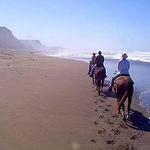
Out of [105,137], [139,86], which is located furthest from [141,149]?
[139,86]

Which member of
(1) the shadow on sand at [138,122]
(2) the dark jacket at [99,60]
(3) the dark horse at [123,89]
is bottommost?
(1) the shadow on sand at [138,122]

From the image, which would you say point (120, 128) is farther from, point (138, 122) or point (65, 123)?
point (65, 123)

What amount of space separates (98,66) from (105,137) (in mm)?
8759

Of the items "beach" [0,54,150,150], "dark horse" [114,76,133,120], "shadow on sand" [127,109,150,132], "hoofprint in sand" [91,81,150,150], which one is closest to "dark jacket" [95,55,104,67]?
"beach" [0,54,150,150]

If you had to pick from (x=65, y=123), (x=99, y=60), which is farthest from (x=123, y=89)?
(x=99, y=60)

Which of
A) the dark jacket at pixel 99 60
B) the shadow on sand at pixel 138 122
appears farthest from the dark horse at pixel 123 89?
the dark jacket at pixel 99 60

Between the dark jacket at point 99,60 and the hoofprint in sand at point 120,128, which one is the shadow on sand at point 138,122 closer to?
the hoofprint in sand at point 120,128

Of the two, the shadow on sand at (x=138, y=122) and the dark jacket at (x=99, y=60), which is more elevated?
the dark jacket at (x=99, y=60)

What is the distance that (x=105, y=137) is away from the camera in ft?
29.1

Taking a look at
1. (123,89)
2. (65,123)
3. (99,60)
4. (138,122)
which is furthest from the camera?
(99,60)

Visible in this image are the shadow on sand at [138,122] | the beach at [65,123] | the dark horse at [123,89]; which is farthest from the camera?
the dark horse at [123,89]

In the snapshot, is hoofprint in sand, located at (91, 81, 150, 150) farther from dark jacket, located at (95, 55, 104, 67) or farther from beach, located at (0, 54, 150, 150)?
dark jacket, located at (95, 55, 104, 67)

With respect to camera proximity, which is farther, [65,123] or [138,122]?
[138,122]

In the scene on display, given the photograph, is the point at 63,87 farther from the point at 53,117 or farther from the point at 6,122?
the point at 6,122
